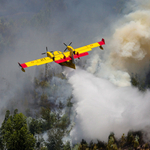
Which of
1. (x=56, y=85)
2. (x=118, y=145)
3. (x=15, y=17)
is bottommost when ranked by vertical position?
(x=118, y=145)

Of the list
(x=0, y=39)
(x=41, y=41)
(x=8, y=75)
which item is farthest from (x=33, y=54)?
(x=0, y=39)

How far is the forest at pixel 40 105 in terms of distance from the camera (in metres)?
44.7

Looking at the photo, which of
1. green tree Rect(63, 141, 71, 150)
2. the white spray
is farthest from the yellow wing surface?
green tree Rect(63, 141, 71, 150)

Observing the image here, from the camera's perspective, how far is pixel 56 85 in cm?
8275

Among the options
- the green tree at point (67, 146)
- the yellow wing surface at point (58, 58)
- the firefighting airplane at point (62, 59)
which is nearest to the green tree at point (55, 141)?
the green tree at point (67, 146)

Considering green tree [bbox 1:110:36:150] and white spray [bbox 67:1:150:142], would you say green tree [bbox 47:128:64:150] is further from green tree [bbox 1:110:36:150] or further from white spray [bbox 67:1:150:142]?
green tree [bbox 1:110:36:150]

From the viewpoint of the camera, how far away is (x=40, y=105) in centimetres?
8131

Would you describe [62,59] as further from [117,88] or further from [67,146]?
[67,146]

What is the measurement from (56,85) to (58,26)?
4669 centimetres

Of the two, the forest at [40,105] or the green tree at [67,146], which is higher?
the forest at [40,105]

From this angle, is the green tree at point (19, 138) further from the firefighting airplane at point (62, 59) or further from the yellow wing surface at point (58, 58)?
the yellow wing surface at point (58, 58)

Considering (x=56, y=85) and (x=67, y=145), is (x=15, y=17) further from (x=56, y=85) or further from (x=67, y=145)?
(x=67, y=145)

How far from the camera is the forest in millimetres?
44719

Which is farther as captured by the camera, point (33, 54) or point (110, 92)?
point (33, 54)
